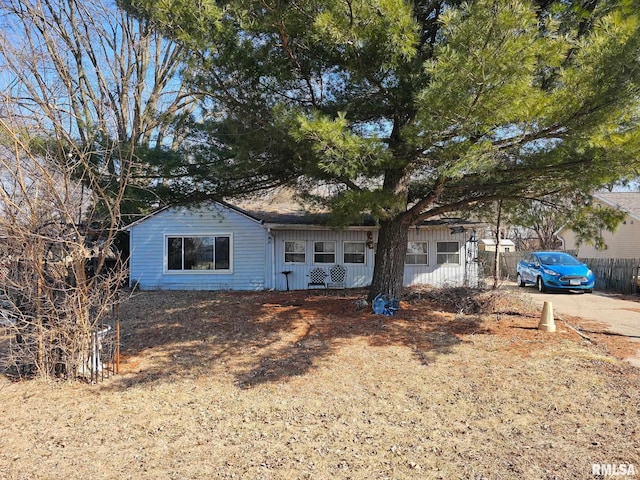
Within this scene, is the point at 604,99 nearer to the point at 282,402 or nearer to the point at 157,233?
the point at 282,402

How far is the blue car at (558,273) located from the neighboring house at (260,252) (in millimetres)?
2370

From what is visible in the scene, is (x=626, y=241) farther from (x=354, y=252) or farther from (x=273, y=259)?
(x=273, y=259)

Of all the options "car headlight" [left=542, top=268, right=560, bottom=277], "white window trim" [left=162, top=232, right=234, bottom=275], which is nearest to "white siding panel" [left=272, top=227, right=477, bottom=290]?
"white window trim" [left=162, top=232, right=234, bottom=275]

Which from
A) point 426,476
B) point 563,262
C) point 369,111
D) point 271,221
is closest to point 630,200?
point 563,262

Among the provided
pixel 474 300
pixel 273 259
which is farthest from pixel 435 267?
pixel 474 300

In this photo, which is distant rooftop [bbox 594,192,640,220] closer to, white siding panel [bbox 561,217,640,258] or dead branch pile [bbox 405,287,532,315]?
white siding panel [bbox 561,217,640,258]

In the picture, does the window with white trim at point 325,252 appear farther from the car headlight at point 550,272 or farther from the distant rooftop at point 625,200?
the distant rooftop at point 625,200

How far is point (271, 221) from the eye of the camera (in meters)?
15.0

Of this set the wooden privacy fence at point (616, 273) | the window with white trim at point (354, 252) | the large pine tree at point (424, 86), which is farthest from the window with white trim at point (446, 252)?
the large pine tree at point (424, 86)

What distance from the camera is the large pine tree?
5.09 metres

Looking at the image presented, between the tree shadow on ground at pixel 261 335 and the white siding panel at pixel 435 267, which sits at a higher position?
the white siding panel at pixel 435 267

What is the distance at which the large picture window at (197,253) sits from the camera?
15531mm

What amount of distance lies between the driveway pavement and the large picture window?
1008 cm

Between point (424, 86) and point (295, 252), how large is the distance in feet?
32.9
